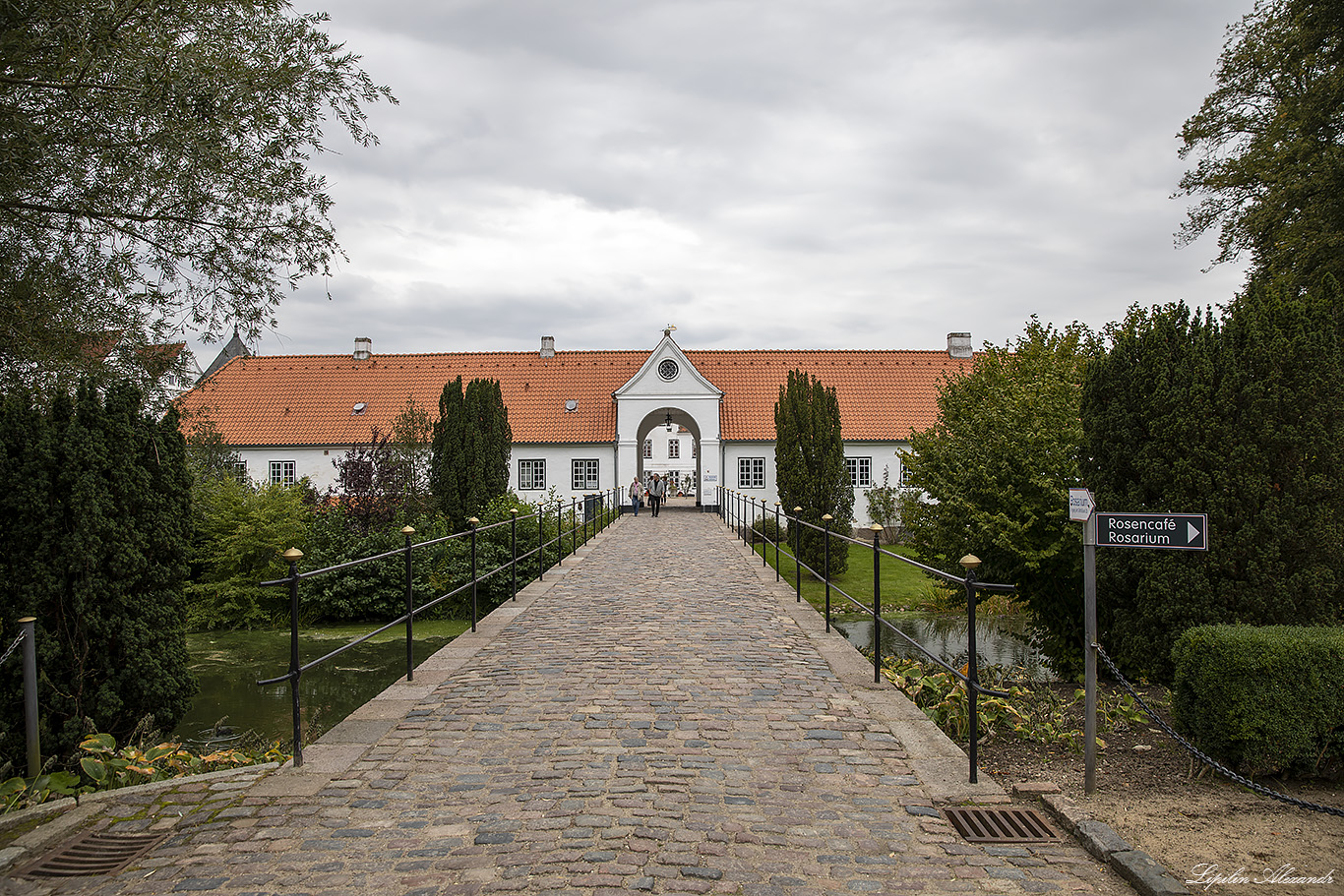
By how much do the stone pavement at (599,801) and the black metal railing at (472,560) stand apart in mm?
483

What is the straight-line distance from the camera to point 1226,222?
15758 mm

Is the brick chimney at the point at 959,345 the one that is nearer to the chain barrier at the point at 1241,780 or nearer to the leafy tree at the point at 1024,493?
the leafy tree at the point at 1024,493

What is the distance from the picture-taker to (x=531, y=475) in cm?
3167

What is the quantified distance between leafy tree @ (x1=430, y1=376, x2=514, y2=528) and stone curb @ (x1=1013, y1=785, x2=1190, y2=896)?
617 inches

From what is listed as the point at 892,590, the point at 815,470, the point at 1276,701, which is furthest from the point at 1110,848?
the point at 892,590

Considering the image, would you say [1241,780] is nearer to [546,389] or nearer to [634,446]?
[634,446]

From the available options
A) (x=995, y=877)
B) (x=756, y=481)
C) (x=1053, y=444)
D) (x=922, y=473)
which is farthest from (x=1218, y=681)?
(x=756, y=481)

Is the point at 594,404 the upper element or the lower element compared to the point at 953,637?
upper

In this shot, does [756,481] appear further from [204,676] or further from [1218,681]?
[1218,681]

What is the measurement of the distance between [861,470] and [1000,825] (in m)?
27.9

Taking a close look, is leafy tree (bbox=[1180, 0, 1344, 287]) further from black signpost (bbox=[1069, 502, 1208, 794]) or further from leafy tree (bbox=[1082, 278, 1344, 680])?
black signpost (bbox=[1069, 502, 1208, 794])

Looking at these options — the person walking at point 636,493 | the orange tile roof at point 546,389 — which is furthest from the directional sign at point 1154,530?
the orange tile roof at point 546,389

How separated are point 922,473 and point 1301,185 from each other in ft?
21.1

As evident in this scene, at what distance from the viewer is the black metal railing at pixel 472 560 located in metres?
4.51
